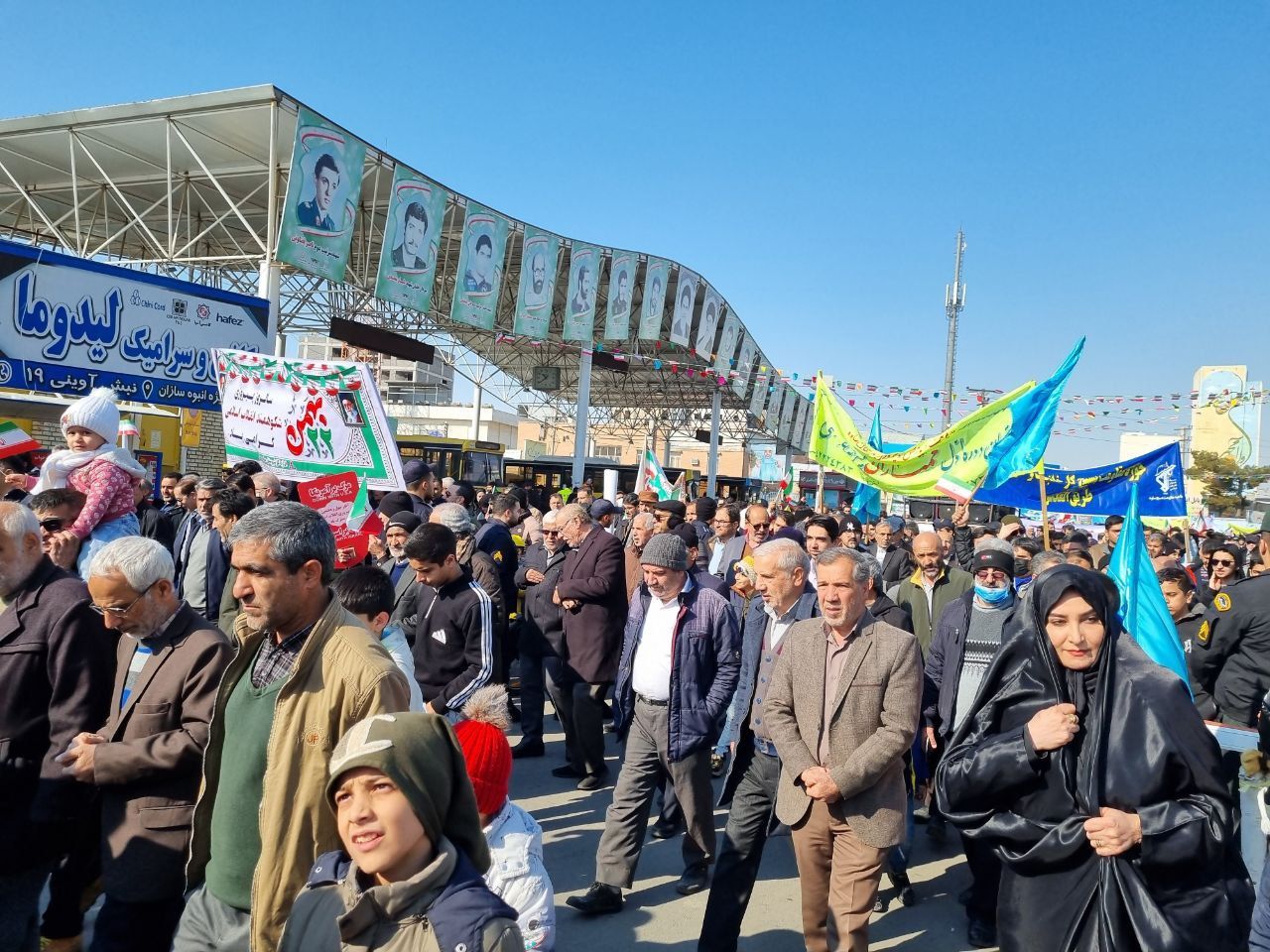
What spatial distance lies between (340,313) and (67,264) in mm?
9879

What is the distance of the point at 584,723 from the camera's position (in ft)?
18.6

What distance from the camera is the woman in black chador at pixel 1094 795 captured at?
2148 mm

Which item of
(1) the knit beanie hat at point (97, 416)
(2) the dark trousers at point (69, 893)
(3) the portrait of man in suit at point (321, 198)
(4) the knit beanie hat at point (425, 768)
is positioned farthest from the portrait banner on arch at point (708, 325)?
(4) the knit beanie hat at point (425, 768)

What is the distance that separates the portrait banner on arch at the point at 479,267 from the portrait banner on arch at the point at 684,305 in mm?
7822

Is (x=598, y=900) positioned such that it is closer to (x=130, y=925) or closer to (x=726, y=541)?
(x=130, y=925)

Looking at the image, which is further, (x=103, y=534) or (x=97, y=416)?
(x=97, y=416)

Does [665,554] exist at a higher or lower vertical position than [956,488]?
lower

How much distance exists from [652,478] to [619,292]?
13.3 metres

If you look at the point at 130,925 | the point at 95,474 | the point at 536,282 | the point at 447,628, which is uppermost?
the point at 536,282

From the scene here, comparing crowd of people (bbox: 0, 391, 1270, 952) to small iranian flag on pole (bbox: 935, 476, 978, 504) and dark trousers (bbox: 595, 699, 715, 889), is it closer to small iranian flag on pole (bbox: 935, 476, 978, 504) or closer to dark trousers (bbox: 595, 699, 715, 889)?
dark trousers (bbox: 595, 699, 715, 889)

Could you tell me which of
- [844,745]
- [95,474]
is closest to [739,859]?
[844,745]

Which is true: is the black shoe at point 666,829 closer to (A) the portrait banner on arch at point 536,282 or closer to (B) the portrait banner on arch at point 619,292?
(A) the portrait banner on arch at point 536,282

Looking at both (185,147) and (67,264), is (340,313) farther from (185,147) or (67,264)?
(67,264)

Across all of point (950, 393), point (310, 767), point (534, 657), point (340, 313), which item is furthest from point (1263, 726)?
point (950, 393)
